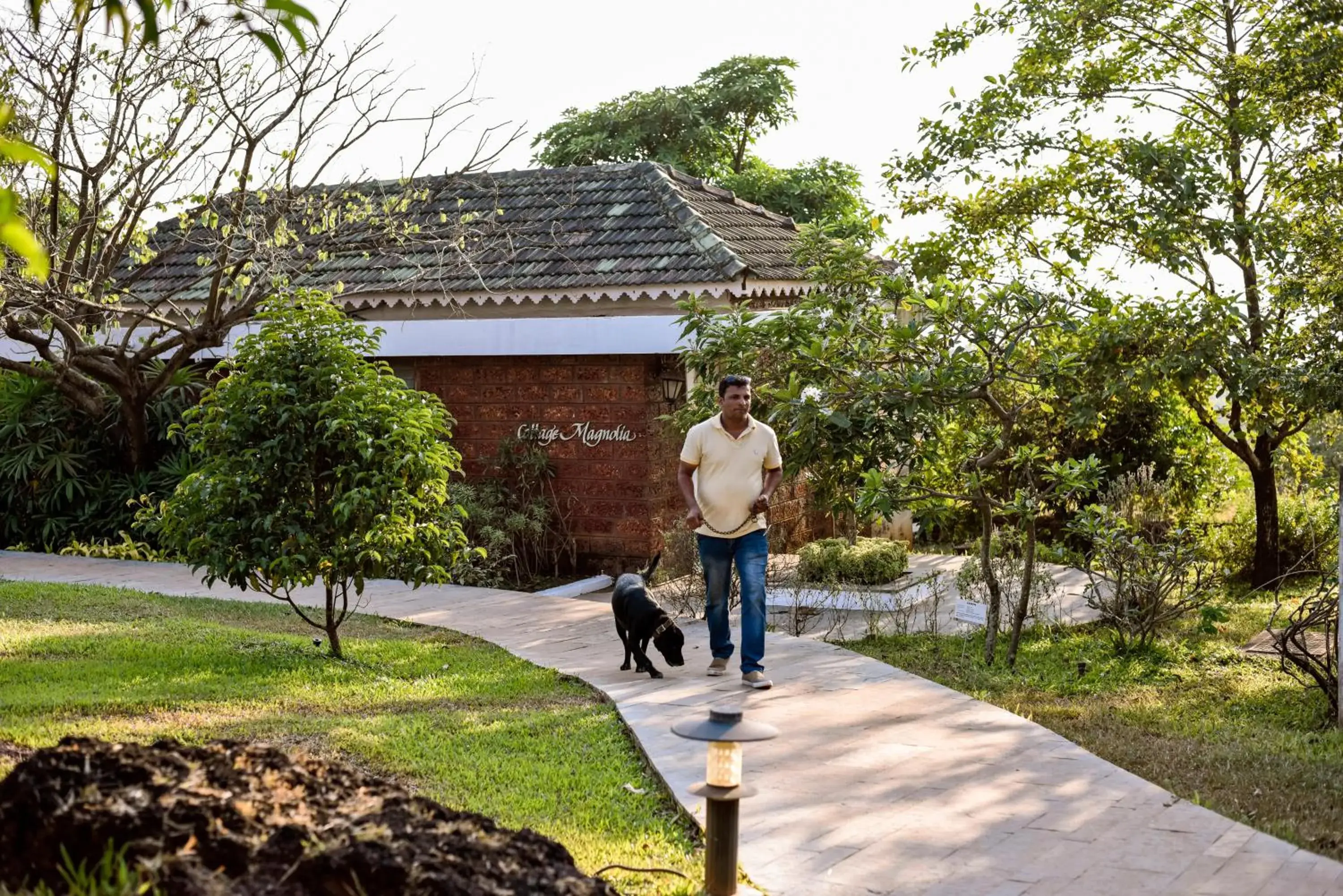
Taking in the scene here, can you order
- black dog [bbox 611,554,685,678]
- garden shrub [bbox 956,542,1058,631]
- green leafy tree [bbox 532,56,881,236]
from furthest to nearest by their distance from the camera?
green leafy tree [bbox 532,56,881,236] → garden shrub [bbox 956,542,1058,631] → black dog [bbox 611,554,685,678]

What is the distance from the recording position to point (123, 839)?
3217mm

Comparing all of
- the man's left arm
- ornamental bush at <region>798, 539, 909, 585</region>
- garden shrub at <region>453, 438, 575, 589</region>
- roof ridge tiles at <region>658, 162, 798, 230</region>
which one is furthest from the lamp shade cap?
roof ridge tiles at <region>658, 162, 798, 230</region>

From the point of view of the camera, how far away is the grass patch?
19.5 ft

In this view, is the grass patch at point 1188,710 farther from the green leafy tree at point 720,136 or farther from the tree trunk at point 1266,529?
the green leafy tree at point 720,136

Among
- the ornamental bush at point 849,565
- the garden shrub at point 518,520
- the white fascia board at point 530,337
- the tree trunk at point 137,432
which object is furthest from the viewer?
the tree trunk at point 137,432

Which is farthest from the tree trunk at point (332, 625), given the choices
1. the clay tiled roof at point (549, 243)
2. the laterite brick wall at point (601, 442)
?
the clay tiled roof at point (549, 243)

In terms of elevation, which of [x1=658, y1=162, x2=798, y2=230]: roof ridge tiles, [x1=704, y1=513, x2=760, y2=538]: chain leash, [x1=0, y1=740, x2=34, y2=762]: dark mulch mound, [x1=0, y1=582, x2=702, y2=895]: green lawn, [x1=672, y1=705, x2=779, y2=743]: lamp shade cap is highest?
[x1=658, y1=162, x2=798, y2=230]: roof ridge tiles

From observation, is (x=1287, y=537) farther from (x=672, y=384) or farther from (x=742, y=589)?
(x=742, y=589)

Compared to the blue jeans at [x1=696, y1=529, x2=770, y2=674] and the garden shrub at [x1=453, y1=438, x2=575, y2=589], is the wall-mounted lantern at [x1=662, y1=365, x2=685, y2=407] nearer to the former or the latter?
the garden shrub at [x1=453, y1=438, x2=575, y2=589]

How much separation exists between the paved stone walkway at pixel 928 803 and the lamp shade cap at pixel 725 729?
65 centimetres

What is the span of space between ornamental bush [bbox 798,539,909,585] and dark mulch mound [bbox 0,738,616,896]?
9025 mm

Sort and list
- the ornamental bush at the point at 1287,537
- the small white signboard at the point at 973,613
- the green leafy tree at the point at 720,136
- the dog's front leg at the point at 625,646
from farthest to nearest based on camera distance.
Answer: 1. the green leafy tree at the point at 720,136
2. the ornamental bush at the point at 1287,537
3. the small white signboard at the point at 973,613
4. the dog's front leg at the point at 625,646

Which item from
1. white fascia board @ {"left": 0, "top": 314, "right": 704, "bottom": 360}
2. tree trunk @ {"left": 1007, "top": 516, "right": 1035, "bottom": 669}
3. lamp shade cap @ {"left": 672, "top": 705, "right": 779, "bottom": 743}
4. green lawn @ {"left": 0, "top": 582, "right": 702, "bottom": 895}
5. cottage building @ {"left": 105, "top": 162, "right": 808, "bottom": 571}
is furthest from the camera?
cottage building @ {"left": 105, "top": 162, "right": 808, "bottom": 571}

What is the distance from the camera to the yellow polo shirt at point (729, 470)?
8.10m
